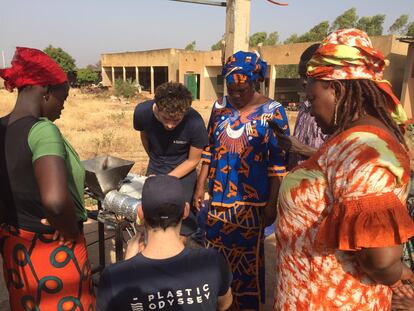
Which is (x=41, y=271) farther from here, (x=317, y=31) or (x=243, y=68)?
(x=317, y=31)

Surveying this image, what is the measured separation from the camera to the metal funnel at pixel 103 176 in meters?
2.48

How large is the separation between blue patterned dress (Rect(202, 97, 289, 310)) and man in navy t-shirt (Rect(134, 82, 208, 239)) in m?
0.24

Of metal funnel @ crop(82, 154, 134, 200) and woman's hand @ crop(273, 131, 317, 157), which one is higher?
woman's hand @ crop(273, 131, 317, 157)

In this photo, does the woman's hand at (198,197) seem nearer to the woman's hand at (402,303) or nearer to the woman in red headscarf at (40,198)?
the woman in red headscarf at (40,198)

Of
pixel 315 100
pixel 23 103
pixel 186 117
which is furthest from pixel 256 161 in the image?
pixel 23 103

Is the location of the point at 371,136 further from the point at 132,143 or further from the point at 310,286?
the point at 132,143

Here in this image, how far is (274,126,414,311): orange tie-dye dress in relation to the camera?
103 centimetres

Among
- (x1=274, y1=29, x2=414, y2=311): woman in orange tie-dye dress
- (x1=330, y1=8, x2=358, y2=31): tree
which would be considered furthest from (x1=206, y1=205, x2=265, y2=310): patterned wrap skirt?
(x1=330, y1=8, x2=358, y2=31): tree

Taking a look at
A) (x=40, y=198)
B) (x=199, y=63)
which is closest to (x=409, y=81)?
(x=40, y=198)

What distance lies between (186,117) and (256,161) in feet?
2.42

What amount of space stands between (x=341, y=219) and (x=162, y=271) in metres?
0.66

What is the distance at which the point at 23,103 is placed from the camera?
1.60 meters

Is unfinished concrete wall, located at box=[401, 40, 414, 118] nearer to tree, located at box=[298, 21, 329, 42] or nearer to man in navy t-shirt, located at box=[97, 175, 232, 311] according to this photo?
man in navy t-shirt, located at box=[97, 175, 232, 311]

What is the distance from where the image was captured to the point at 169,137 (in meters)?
2.71
